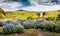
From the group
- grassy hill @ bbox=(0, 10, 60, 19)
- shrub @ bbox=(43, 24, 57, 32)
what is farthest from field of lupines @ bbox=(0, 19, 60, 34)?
grassy hill @ bbox=(0, 10, 60, 19)

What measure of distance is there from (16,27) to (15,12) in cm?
125

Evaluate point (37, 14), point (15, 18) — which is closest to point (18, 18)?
point (15, 18)

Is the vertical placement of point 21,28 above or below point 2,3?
below

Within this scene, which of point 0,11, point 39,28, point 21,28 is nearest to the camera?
point 21,28

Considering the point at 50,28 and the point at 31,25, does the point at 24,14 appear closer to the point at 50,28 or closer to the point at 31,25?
the point at 31,25

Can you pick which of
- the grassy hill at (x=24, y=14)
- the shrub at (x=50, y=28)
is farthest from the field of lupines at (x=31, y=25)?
the grassy hill at (x=24, y=14)

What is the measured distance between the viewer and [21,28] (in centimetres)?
636

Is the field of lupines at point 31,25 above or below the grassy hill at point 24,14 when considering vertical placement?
below

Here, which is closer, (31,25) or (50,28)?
(50,28)

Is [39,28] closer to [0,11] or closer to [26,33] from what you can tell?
[26,33]

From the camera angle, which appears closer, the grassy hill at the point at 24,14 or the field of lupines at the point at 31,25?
the field of lupines at the point at 31,25

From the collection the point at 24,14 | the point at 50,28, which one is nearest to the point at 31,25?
the point at 24,14

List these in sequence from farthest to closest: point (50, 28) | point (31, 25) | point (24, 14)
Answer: point (24, 14) < point (31, 25) < point (50, 28)

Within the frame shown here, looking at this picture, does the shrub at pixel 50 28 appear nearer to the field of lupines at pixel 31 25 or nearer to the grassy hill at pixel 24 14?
the field of lupines at pixel 31 25
